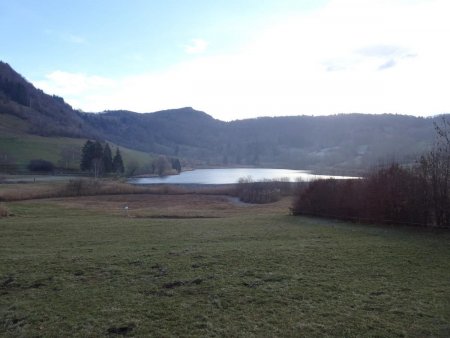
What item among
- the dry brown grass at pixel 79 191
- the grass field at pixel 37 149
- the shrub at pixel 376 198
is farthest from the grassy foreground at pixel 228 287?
the grass field at pixel 37 149

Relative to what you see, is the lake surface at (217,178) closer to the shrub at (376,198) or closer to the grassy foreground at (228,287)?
the shrub at (376,198)

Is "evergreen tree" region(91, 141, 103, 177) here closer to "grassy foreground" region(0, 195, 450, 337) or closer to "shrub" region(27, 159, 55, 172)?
"shrub" region(27, 159, 55, 172)

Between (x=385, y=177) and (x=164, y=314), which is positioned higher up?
(x=385, y=177)

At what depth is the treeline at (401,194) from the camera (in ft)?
62.6

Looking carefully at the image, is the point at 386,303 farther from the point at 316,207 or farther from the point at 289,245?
the point at 316,207

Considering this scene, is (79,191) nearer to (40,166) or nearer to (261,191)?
(261,191)

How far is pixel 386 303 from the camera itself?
25.4 feet

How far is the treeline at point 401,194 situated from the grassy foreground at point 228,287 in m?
4.03

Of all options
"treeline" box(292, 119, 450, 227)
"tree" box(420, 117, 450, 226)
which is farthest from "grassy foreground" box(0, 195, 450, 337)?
"treeline" box(292, 119, 450, 227)

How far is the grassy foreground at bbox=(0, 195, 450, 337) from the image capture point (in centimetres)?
666

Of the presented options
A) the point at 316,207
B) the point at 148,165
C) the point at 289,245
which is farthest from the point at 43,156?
the point at 289,245

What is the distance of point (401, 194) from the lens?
68.2 ft

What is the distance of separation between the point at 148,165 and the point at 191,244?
456ft

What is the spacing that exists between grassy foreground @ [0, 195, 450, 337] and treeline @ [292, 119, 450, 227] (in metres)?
4.03
